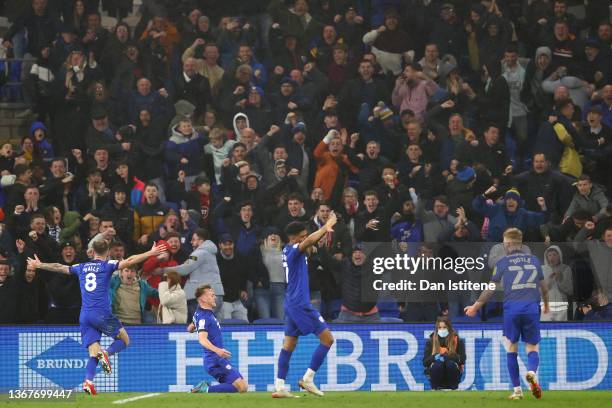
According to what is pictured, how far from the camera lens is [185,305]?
63.2 feet

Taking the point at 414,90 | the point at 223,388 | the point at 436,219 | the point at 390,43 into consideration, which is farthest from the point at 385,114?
the point at 223,388

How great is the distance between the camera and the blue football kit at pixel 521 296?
48.4 feet

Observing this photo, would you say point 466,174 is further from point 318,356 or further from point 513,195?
point 318,356

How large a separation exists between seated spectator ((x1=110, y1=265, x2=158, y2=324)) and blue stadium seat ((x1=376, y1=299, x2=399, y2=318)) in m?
3.62

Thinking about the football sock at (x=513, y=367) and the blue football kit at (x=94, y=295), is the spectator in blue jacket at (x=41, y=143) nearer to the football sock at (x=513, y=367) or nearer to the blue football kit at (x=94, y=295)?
the blue football kit at (x=94, y=295)

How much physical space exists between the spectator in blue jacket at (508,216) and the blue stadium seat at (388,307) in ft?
6.60

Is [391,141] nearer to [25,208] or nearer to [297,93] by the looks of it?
[297,93]

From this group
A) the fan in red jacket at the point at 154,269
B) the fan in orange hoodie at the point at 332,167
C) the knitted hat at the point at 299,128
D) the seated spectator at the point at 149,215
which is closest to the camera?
the fan in red jacket at the point at 154,269

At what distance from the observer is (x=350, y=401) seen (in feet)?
48.3

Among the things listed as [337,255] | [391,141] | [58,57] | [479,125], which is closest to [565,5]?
[479,125]

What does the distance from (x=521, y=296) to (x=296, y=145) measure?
8219mm

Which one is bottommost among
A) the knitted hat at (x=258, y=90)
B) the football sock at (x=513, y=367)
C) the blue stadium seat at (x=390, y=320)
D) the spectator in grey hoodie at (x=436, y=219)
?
the football sock at (x=513, y=367)

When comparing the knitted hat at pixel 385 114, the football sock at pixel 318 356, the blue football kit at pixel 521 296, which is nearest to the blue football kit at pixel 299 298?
the football sock at pixel 318 356

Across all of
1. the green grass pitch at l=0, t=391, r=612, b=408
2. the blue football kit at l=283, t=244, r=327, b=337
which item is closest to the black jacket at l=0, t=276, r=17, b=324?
the green grass pitch at l=0, t=391, r=612, b=408
